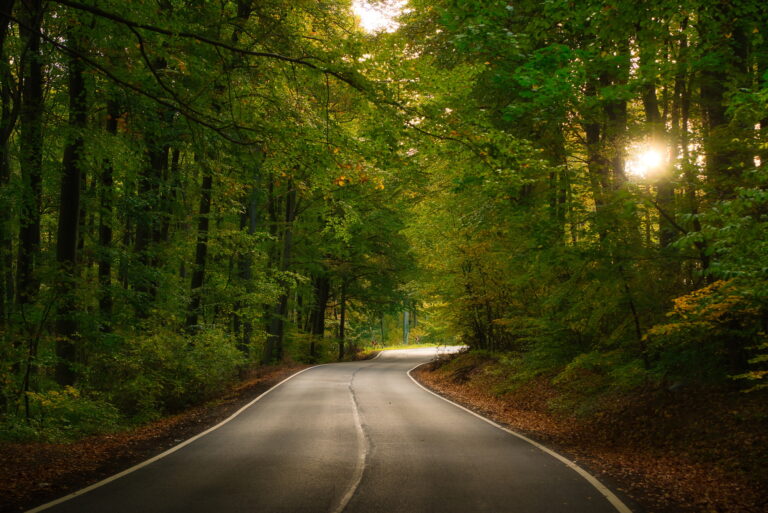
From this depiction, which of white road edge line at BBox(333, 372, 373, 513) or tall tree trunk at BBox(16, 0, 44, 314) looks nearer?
white road edge line at BBox(333, 372, 373, 513)

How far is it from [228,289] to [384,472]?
47.4 ft

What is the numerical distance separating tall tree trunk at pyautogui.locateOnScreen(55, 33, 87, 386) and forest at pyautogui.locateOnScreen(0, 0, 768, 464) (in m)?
0.06

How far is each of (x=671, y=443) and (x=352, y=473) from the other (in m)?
5.79

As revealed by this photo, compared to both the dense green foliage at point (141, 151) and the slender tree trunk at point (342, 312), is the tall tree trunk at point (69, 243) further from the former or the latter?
the slender tree trunk at point (342, 312)

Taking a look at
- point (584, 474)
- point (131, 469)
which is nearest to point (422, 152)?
point (584, 474)

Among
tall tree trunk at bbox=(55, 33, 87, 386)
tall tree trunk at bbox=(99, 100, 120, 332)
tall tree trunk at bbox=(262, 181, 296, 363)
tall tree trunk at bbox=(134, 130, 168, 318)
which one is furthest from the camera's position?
tall tree trunk at bbox=(262, 181, 296, 363)

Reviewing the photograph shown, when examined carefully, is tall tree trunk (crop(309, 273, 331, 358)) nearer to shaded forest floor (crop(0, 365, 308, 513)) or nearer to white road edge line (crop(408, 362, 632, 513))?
shaded forest floor (crop(0, 365, 308, 513))

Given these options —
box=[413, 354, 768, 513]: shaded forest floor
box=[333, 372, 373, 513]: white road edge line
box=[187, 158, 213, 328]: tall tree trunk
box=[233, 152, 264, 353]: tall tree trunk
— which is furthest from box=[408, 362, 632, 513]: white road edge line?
box=[233, 152, 264, 353]: tall tree trunk

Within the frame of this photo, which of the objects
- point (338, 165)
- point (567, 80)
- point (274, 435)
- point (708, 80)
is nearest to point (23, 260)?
point (274, 435)

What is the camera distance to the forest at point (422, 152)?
25.5 feet

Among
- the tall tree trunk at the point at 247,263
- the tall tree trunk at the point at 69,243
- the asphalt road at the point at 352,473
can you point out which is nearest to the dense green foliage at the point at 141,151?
the tall tree trunk at the point at 69,243

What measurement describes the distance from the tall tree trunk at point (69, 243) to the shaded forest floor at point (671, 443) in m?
10.6

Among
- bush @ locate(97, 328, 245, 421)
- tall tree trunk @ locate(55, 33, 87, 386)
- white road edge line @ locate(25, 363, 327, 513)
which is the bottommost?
white road edge line @ locate(25, 363, 327, 513)

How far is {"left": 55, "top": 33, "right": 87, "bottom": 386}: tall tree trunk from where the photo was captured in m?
10.7
